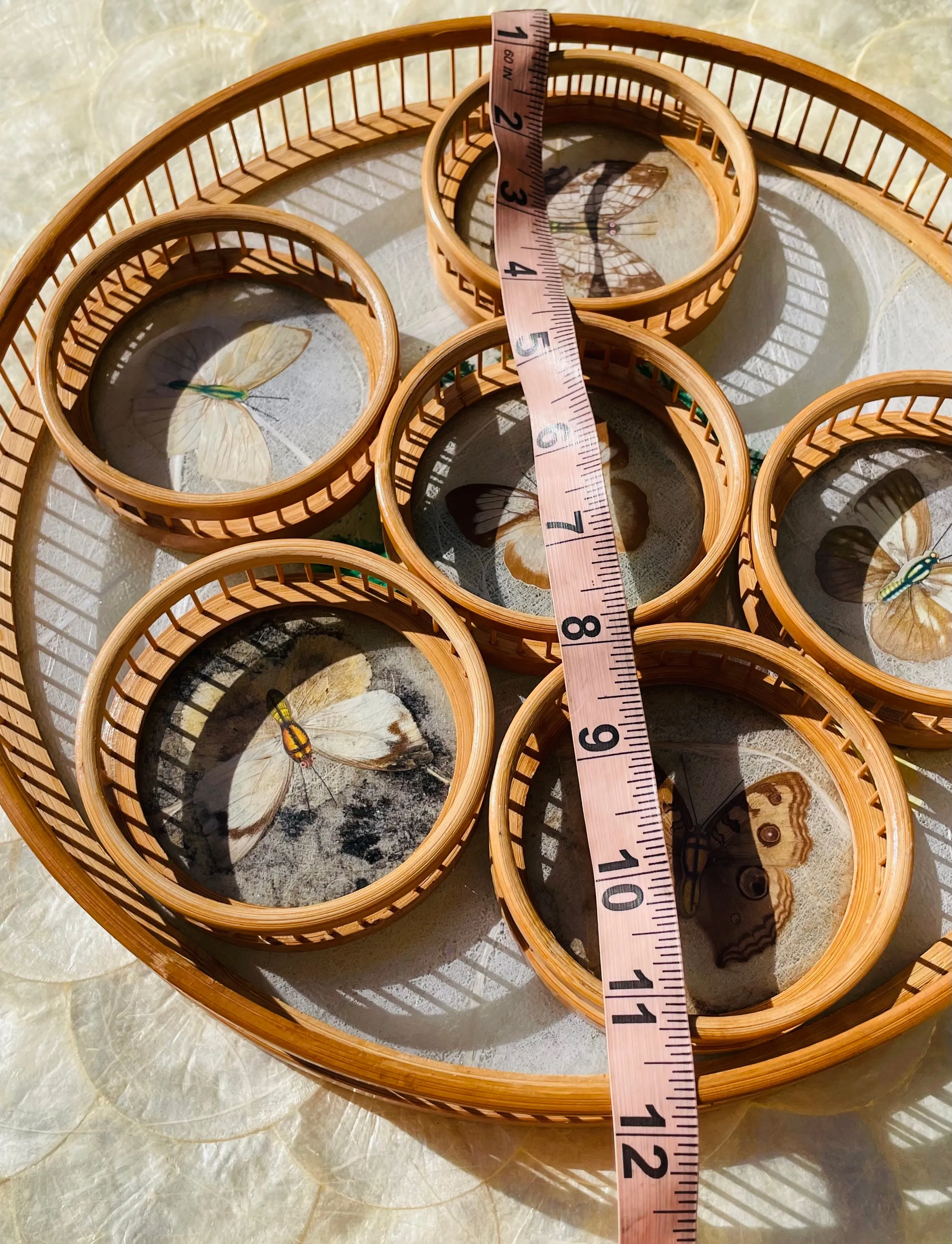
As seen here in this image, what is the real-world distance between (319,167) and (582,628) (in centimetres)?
329

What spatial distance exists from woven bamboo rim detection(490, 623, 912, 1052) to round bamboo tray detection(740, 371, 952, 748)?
18 centimetres

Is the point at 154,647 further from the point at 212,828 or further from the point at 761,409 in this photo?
the point at 761,409

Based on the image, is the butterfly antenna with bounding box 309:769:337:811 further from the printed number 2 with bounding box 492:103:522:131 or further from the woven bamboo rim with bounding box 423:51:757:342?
the printed number 2 with bounding box 492:103:522:131

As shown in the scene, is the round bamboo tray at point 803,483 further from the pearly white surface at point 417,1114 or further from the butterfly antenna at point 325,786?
the butterfly antenna at point 325,786

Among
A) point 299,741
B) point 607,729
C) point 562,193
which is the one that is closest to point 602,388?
point 562,193

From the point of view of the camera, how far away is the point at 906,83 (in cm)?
741

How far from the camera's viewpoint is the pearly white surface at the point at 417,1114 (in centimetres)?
469

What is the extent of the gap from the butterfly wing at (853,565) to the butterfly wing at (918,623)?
102mm

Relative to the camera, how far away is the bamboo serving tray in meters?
4.37

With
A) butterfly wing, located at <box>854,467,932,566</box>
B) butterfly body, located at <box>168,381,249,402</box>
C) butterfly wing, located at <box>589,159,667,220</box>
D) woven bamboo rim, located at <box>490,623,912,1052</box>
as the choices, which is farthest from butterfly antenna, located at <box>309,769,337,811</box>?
butterfly wing, located at <box>589,159,667,220</box>

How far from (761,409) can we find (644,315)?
79cm

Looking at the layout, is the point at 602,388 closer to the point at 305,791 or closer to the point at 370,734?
the point at 370,734

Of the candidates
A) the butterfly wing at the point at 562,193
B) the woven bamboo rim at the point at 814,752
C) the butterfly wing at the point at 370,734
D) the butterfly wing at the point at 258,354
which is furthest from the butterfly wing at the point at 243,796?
the butterfly wing at the point at 562,193

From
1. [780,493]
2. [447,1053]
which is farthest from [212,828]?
[780,493]
